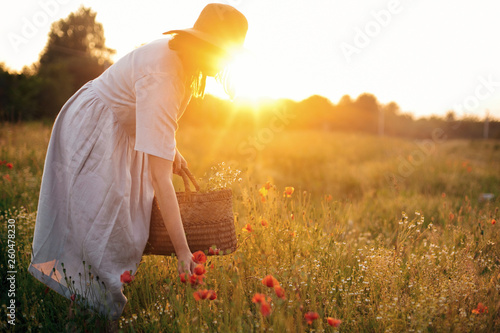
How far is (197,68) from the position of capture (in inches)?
68.2

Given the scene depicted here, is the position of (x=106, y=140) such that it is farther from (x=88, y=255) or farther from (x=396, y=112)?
(x=396, y=112)

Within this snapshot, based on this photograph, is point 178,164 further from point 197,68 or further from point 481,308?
point 481,308

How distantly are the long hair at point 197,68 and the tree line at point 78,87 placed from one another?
0.63 feet

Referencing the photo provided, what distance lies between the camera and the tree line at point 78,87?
11.2m

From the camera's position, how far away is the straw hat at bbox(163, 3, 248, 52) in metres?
1.68

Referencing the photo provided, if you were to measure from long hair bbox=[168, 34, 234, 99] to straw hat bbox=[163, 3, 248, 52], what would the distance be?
52mm

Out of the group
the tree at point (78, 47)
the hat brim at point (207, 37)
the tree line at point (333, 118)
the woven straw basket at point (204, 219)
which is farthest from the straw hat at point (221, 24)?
the tree at point (78, 47)

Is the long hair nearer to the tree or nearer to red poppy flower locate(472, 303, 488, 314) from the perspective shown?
red poppy flower locate(472, 303, 488, 314)

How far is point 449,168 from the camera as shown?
794 cm

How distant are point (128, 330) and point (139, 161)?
897 mm

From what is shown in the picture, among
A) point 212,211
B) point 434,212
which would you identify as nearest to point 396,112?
point 434,212

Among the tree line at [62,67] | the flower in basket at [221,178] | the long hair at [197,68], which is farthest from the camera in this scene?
the tree line at [62,67]

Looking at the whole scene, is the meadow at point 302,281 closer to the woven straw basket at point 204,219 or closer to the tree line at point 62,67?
the woven straw basket at point 204,219
